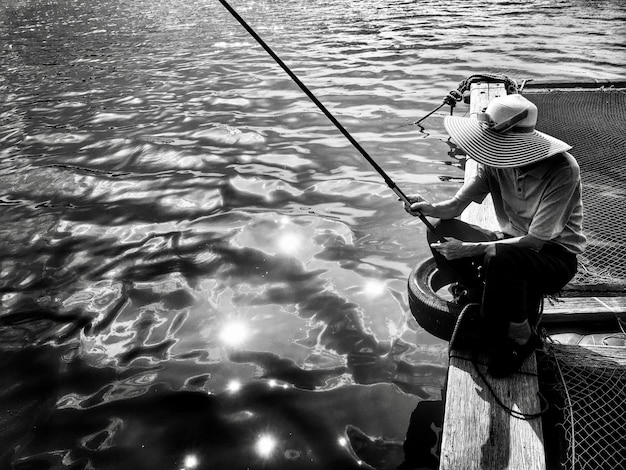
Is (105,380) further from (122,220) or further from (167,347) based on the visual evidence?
(122,220)

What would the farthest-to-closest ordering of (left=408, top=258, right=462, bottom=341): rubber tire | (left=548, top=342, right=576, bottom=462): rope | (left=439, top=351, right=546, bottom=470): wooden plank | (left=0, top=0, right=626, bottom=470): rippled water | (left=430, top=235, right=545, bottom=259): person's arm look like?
(left=0, top=0, right=626, bottom=470): rippled water < (left=408, top=258, right=462, bottom=341): rubber tire < (left=430, top=235, right=545, bottom=259): person's arm < (left=548, top=342, right=576, bottom=462): rope < (left=439, top=351, right=546, bottom=470): wooden plank

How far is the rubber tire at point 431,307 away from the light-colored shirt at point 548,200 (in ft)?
2.91

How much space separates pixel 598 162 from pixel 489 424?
19.5 feet

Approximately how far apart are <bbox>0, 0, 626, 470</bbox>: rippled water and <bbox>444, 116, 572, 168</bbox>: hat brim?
2.37 m

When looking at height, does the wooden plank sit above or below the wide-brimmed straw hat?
below

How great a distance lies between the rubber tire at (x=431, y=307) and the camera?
4.01 meters

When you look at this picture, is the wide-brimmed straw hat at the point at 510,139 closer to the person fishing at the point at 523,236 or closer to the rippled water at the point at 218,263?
the person fishing at the point at 523,236

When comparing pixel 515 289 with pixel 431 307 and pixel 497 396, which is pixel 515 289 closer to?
pixel 497 396

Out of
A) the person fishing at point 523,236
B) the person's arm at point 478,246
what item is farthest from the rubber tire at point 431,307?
the person's arm at point 478,246

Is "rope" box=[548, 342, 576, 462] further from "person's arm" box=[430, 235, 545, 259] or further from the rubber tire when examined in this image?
"person's arm" box=[430, 235, 545, 259]

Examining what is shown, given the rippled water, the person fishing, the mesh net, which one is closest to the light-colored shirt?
the person fishing

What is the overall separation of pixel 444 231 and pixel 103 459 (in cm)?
370

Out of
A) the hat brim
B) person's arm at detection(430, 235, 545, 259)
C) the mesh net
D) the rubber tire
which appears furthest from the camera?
the mesh net

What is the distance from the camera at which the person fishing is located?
10.6 ft
